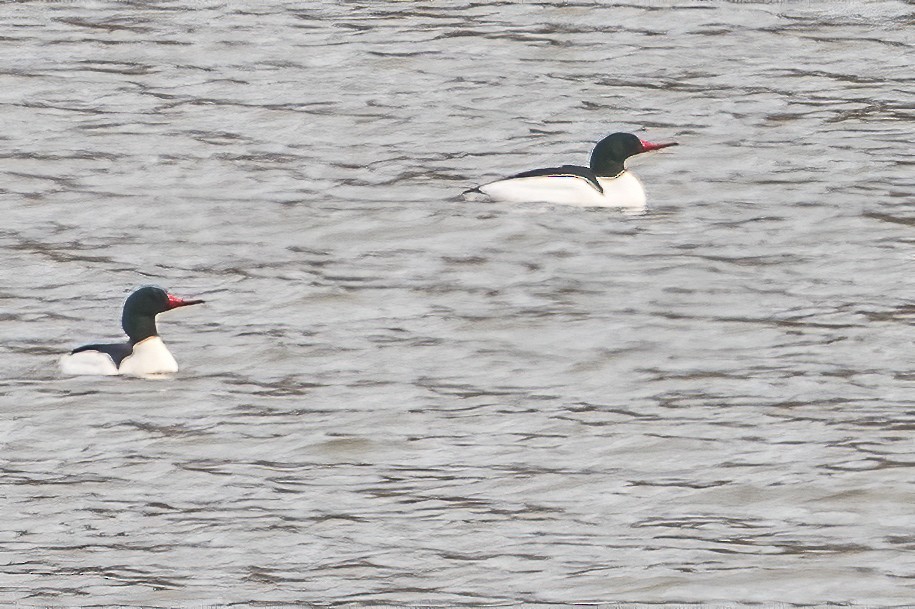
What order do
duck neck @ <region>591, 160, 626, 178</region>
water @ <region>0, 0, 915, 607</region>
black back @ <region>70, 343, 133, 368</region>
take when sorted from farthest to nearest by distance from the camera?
duck neck @ <region>591, 160, 626, 178</region> → black back @ <region>70, 343, 133, 368</region> → water @ <region>0, 0, 915, 607</region>

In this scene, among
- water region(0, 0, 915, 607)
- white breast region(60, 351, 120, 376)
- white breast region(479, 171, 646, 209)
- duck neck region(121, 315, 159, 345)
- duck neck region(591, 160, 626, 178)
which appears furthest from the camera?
duck neck region(591, 160, 626, 178)

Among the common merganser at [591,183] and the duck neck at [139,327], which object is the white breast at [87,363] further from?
the common merganser at [591,183]

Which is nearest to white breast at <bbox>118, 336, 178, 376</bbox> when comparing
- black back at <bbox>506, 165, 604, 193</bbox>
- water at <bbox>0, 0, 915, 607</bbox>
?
water at <bbox>0, 0, 915, 607</bbox>

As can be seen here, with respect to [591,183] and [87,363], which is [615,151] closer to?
[591,183]

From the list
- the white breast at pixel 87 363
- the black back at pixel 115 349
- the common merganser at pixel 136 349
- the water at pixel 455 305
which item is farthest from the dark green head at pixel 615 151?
the white breast at pixel 87 363

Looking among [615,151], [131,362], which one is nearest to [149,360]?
[131,362]

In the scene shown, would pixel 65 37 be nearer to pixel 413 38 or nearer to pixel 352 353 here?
pixel 413 38

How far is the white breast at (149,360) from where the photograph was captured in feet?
43.9

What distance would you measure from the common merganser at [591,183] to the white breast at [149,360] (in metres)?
4.69

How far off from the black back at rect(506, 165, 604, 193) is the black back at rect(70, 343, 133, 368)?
480cm

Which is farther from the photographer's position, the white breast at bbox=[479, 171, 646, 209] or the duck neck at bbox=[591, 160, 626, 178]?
the duck neck at bbox=[591, 160, 626, 178]

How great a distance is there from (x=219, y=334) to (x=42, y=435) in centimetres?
221

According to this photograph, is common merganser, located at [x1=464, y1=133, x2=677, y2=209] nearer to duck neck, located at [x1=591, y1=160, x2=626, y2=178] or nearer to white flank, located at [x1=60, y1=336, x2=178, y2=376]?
duck neck, located at [x1=591, y1=160, x2=626, y2=178]

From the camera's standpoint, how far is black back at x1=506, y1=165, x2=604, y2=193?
1770 centimetres
